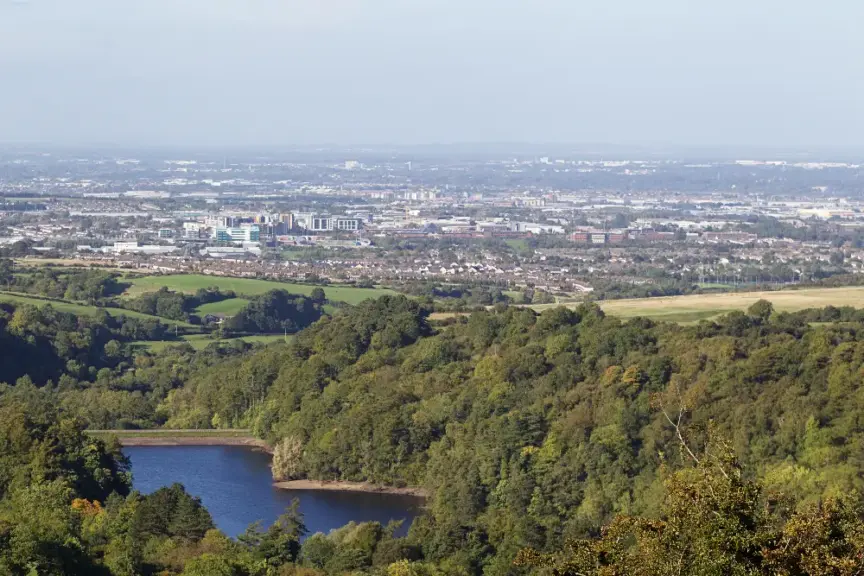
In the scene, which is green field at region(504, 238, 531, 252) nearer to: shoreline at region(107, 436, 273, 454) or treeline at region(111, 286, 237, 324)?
treeline at region(111, 286, 237, 324)

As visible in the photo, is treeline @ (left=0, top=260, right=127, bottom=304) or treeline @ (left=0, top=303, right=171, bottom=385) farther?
treeline @ (left=0, top=260, right=127, bottom=304)

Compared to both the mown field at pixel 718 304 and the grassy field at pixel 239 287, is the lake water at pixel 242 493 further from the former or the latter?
the grassy field at pixel 239 287

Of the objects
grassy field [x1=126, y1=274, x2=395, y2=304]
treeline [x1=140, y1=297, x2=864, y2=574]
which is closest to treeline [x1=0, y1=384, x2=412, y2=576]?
treeline [x1=140, y1=297, x2=864, y2=574]

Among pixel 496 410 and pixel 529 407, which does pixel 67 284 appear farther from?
pixel 529 407

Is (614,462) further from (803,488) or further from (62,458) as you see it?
(62,458)

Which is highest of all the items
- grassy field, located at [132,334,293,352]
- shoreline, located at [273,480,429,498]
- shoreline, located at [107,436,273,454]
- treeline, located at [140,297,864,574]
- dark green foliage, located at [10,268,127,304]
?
treeline, located at [140,297,864,574]

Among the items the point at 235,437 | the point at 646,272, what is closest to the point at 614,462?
the point at 235,437

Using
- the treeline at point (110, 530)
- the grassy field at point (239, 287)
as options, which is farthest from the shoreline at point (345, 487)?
the grassy field at point (239, 287)

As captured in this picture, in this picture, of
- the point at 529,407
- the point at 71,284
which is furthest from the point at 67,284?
the point at 529,407
